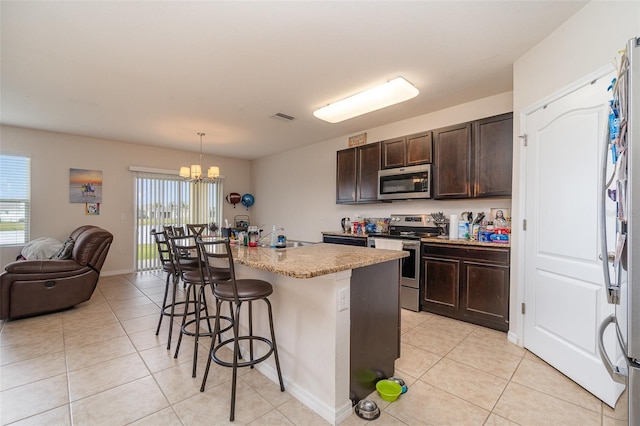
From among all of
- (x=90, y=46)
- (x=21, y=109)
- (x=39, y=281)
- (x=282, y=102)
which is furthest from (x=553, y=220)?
(x=21, y=109)

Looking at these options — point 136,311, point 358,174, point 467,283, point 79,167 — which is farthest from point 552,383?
point 79,167

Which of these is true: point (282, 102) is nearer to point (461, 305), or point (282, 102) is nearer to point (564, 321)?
point (461, 305)

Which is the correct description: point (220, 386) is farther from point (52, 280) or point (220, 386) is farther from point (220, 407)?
point (52, 280)

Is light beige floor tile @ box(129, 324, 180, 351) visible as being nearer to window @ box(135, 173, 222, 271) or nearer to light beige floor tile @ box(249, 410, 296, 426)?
light beige floor tile @ box(249, 410, 296, 426)

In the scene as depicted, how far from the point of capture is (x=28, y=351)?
97.8 inches

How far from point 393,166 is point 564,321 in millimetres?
2653

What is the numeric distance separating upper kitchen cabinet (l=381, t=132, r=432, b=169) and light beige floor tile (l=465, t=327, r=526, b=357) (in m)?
2.11

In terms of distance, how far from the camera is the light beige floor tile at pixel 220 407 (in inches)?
65.8

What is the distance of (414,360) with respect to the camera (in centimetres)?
237

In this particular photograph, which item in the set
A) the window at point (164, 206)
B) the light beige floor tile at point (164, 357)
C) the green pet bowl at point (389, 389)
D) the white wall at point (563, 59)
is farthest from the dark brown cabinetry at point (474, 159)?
the window at point (164, 206)

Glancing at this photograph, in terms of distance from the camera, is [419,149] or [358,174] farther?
[358,174]

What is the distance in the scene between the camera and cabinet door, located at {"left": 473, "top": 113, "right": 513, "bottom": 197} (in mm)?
3031

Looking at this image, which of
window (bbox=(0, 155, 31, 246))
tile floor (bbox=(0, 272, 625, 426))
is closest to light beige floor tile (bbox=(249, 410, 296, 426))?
tile floor (bbox=(0, 272, 625, 426))

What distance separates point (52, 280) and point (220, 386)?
286cm
